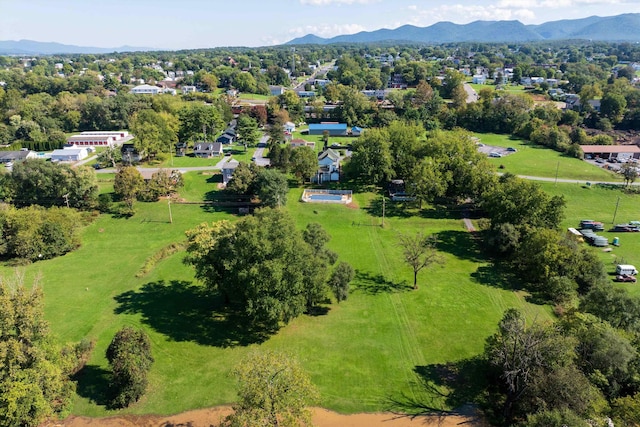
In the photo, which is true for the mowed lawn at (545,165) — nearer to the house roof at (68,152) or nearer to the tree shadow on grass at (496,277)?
the tree shadow on grass at (496,277)

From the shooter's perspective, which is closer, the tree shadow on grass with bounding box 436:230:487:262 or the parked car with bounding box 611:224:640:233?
the tree shadow on grass with bounding box 436:230:487:262

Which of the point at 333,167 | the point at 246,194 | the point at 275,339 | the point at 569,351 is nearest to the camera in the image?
the point at 569,351

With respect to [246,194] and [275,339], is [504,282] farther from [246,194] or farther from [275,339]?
[246,194]

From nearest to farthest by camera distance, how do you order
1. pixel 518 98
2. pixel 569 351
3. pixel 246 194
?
pixel 569 351 < pixel 246 194 < pixel 518 98

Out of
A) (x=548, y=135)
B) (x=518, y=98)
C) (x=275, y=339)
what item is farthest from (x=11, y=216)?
(x=518, y=98)

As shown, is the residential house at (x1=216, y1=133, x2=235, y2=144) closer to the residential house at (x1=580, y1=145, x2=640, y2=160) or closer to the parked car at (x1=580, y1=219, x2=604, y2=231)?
the parked car at (x1=580, y1=219, x2=604, y2=231)

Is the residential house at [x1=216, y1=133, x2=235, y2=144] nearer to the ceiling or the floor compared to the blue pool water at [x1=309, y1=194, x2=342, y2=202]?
nearer to the ceiling

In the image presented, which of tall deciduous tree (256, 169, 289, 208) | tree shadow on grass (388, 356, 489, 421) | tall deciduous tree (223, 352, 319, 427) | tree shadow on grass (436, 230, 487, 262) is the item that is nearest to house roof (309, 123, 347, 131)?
tall deciduous tree (256, 169, 289, 208)

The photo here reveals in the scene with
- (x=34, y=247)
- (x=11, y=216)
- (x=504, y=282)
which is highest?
(x=11, y=216)
